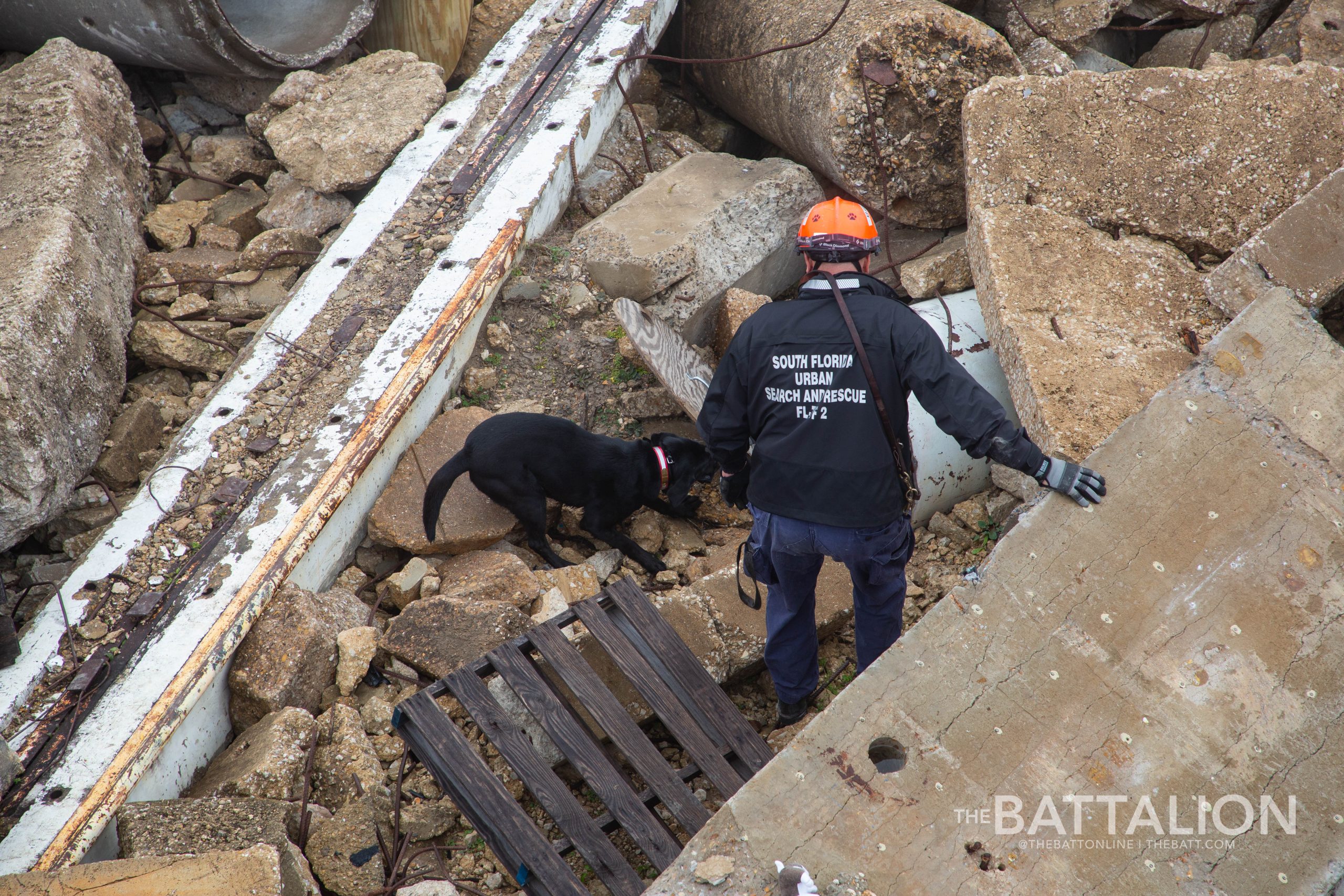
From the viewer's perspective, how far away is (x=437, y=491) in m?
3.65

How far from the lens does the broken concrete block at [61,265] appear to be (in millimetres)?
3336

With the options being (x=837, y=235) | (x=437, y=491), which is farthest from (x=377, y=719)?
(x=837, y=235)

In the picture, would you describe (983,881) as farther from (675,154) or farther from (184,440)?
(675,154)

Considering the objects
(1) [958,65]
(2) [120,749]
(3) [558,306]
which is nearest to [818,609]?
(3) [558,306]

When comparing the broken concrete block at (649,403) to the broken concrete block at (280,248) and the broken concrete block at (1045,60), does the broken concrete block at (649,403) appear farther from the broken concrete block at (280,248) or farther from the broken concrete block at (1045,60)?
the broken concrete block at (1045,60)

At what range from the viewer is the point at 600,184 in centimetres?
517

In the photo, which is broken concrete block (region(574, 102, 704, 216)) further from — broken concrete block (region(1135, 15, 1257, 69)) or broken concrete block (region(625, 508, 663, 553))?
broken concrete block (region(1135, 15, 1257, 69))

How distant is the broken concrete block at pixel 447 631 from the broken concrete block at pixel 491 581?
0.26ft

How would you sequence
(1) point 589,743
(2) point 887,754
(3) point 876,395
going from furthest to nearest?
1. (1) point 589,743
2. (3) point 876,395
3. (2) point 887,754

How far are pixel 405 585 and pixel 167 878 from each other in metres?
1.51

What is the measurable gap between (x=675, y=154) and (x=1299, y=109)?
10.2ft

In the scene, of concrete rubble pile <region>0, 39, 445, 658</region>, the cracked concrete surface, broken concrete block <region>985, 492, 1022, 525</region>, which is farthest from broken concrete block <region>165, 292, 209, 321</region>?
broken concrete block <region>985, 492, 1022, 525</region>

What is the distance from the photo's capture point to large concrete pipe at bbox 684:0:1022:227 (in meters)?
4.50

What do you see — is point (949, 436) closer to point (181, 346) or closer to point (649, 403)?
point (649, 403)
